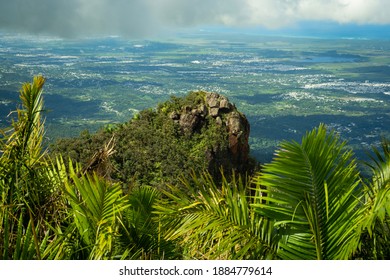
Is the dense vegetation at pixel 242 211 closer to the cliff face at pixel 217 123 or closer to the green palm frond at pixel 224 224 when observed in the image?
the green palm frond at pixel 224 224

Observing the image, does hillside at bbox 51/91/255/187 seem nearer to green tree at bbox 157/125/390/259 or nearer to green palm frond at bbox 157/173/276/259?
green palm frond at bbox 157/173/276/259

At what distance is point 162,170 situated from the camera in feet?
66.8

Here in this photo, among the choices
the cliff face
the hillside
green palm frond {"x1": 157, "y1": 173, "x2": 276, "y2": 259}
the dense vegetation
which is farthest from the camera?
the cliff face

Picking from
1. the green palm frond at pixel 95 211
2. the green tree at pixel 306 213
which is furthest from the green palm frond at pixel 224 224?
the green palm frond at pixel 95 211

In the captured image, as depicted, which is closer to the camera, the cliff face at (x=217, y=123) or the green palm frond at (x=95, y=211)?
the green palm frond at (x=95, y=211)

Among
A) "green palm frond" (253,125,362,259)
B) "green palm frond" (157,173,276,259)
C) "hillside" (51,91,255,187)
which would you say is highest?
"green palm frond" (253,125,362,259)

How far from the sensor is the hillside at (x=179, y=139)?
19984mm

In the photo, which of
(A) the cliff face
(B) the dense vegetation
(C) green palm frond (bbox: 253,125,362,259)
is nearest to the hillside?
(A) the cliff face

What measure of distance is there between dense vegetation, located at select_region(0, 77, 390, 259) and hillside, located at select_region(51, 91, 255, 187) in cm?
1689

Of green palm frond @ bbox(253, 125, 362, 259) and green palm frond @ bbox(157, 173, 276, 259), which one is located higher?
green palm frond @ bbox(253, 125, 362, 259)

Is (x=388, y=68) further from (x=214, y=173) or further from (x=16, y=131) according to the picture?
(x=16, y=131)

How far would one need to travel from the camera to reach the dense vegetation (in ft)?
6.97

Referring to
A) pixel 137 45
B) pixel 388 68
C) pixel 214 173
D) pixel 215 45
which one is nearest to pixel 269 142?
pixel 214 173

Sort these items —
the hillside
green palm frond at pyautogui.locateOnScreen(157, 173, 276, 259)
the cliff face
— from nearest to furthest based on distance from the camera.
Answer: green palm frond at pyautogui.locateOnScreen(157, 173, 276, 259) → the hillside → the cliff face
